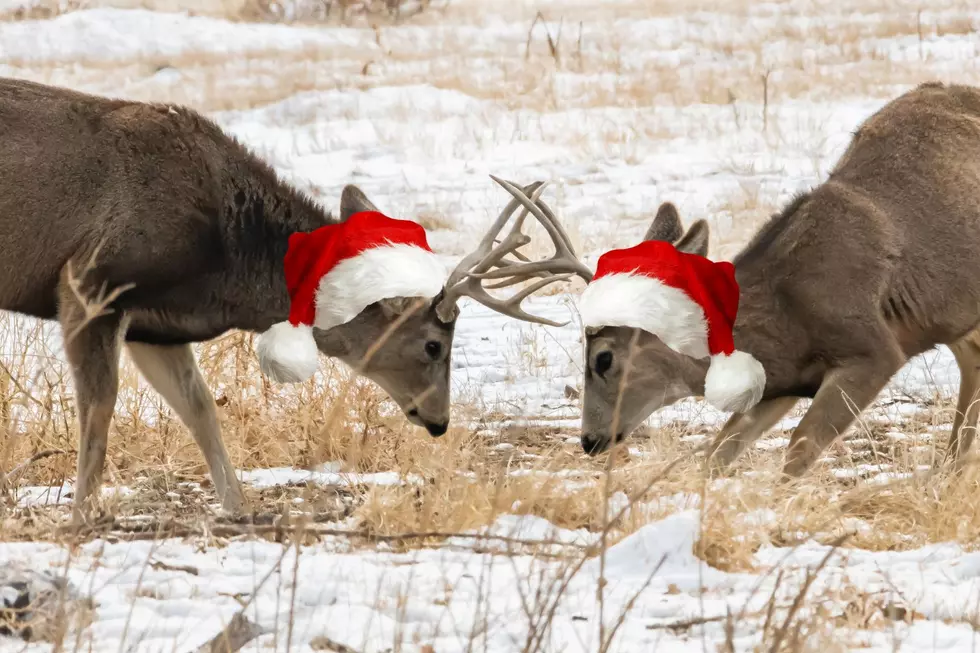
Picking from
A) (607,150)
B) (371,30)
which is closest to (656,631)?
(607,150)

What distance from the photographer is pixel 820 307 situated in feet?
21.5

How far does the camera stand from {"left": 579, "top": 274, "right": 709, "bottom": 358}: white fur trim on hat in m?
6.42

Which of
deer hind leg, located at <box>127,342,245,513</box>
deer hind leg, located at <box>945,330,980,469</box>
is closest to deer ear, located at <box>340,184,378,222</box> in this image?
deer hind leg, located at <box>127,342,245,513</box>

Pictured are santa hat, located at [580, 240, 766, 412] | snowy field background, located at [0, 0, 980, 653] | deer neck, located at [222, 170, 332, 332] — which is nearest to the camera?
snowy field background, located at [0, 0, 980, 653]

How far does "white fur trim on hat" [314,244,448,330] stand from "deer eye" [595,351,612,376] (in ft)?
2.70

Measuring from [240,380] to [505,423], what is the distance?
1399 millimetres

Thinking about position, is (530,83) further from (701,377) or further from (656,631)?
(656,631)

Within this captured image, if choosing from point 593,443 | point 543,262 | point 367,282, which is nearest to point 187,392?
point 367,282

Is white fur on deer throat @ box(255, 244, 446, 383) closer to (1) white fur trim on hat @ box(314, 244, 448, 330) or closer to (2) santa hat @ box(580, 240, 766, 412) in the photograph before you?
(1) white fur trim on hat @ box(314, 244, 448, 330)

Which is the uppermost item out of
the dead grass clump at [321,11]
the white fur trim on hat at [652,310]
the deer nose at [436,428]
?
the dead grass clump at [321,11]

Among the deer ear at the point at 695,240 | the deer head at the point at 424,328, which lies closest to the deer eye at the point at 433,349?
the deer head at the point at 424,328

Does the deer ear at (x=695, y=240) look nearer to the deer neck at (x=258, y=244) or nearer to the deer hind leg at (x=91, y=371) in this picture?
the deer neck at (x=258, y=244)

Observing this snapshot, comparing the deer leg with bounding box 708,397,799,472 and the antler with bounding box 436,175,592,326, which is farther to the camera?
the deer leg with bounding box 708,397,799,472

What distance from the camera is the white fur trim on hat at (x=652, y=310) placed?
6418 millimetres
